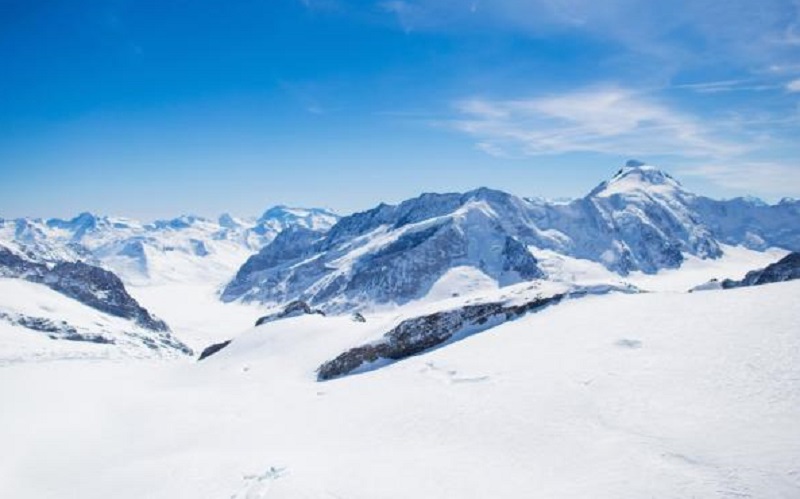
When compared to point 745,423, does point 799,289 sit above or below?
above

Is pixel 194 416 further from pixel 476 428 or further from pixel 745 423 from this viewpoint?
pixel 745 423

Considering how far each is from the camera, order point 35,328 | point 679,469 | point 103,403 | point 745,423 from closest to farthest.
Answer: point 679,469 → point 745,423 → point 103,403 → point 35,328

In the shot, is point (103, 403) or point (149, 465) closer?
point (149, 465)

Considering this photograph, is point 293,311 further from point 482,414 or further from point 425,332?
Answer: point 482,414

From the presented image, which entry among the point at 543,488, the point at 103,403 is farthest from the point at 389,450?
the point at 103,403

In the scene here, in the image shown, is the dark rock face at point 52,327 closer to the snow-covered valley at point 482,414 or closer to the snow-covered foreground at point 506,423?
the snow-covered valley at point 482,414

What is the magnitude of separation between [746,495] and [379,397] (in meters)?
18.8

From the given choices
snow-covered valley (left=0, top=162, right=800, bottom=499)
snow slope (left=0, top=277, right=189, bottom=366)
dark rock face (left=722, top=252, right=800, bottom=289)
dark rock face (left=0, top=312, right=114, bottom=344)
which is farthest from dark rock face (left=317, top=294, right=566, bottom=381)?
dark rock face (left=0, top=312, right=114, bottom=344)

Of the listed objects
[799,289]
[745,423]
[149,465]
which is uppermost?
[799,289]

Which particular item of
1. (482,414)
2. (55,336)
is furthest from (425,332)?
(55,336)

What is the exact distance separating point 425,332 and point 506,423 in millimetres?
20640

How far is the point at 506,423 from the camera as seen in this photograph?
21.0 m

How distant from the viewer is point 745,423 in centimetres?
1717

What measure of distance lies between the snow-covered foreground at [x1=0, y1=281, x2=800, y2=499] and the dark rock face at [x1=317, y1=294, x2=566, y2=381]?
7.81ft
